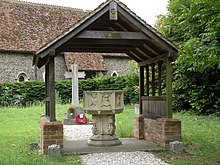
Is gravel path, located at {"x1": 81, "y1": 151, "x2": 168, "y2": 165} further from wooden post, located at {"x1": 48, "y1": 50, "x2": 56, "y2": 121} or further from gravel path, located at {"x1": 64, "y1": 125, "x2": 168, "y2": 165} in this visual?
wooden post, located at {"x1": 48, "y1": 50, "x2": 56, "y2": 121}

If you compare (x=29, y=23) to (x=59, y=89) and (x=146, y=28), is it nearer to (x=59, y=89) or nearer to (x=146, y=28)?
(x=59, y=89)

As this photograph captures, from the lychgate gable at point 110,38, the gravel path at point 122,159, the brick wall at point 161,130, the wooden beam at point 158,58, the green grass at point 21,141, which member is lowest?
the gravel path at point 122,159

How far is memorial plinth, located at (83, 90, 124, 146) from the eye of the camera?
930cm

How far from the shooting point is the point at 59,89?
87.8 feet

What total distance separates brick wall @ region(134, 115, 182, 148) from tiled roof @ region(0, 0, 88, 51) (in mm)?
18737

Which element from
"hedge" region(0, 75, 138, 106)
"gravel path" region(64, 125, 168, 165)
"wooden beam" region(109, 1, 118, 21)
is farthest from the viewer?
"hedge" region(0, 75, 138, 106)

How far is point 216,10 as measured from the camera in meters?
6.20

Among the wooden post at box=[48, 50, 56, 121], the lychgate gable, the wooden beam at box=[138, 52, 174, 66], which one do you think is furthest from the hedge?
the wooden post at box=[48, 50, 56, 121]

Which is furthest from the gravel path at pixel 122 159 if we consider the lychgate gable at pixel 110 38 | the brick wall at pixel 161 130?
the lychgate gable at pixel 110 38

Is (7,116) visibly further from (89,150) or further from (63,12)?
(63,12)

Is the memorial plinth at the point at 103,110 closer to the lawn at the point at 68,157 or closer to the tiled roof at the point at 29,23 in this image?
the lawn at the point at 68,157

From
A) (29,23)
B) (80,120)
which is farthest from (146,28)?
(29,23)

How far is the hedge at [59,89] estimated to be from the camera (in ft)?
81.3

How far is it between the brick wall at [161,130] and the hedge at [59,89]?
1407 cm
